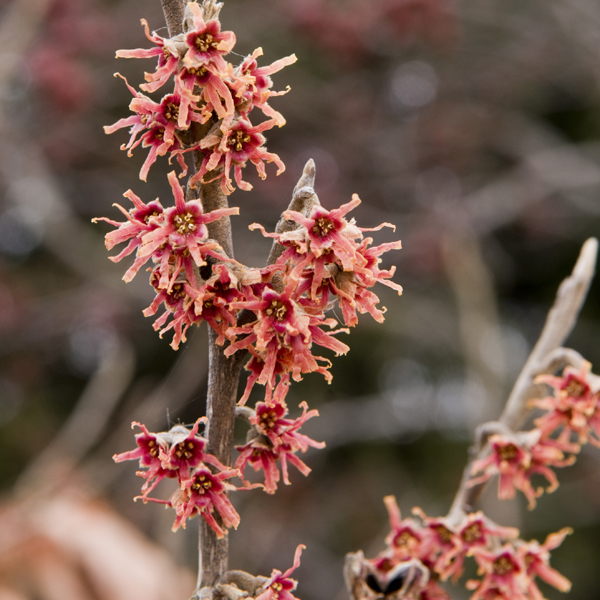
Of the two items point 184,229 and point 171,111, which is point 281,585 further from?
point 171,111

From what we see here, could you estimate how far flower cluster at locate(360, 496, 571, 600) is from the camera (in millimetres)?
1336

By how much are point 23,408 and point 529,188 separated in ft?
21.2

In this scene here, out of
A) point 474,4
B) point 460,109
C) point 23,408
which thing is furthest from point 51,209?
point 474,4

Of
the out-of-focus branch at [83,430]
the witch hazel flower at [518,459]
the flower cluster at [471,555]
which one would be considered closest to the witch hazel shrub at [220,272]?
the flower cluster at [471,555]

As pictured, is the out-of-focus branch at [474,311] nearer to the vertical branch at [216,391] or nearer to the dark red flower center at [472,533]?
the dark red flower center at [472,533]

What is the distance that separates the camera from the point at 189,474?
0.97m

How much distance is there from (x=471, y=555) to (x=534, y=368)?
0.48 meters

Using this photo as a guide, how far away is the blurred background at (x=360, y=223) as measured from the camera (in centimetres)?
606

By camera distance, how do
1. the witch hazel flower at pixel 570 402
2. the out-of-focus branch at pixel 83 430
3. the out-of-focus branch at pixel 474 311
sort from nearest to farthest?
the witch hazel flower at pixel 570 402, the out-of-focus branch at pixel 474 311, the out-of-focus branch at pixel 83 430

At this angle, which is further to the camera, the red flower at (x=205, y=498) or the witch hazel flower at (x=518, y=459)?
the witch hazel flower at (x=518, y=459)

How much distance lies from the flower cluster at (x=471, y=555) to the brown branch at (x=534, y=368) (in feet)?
0.19

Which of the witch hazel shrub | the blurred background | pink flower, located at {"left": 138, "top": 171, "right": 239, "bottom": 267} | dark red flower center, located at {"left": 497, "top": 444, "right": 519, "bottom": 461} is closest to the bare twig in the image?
the witch hazel shrub

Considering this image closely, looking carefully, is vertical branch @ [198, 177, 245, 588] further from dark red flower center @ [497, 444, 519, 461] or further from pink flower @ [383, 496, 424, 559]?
dark red flower center @ [497, 444, 519, 461]

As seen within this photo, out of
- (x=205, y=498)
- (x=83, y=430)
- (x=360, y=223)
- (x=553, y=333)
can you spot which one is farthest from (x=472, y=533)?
(x=360, y=223)
